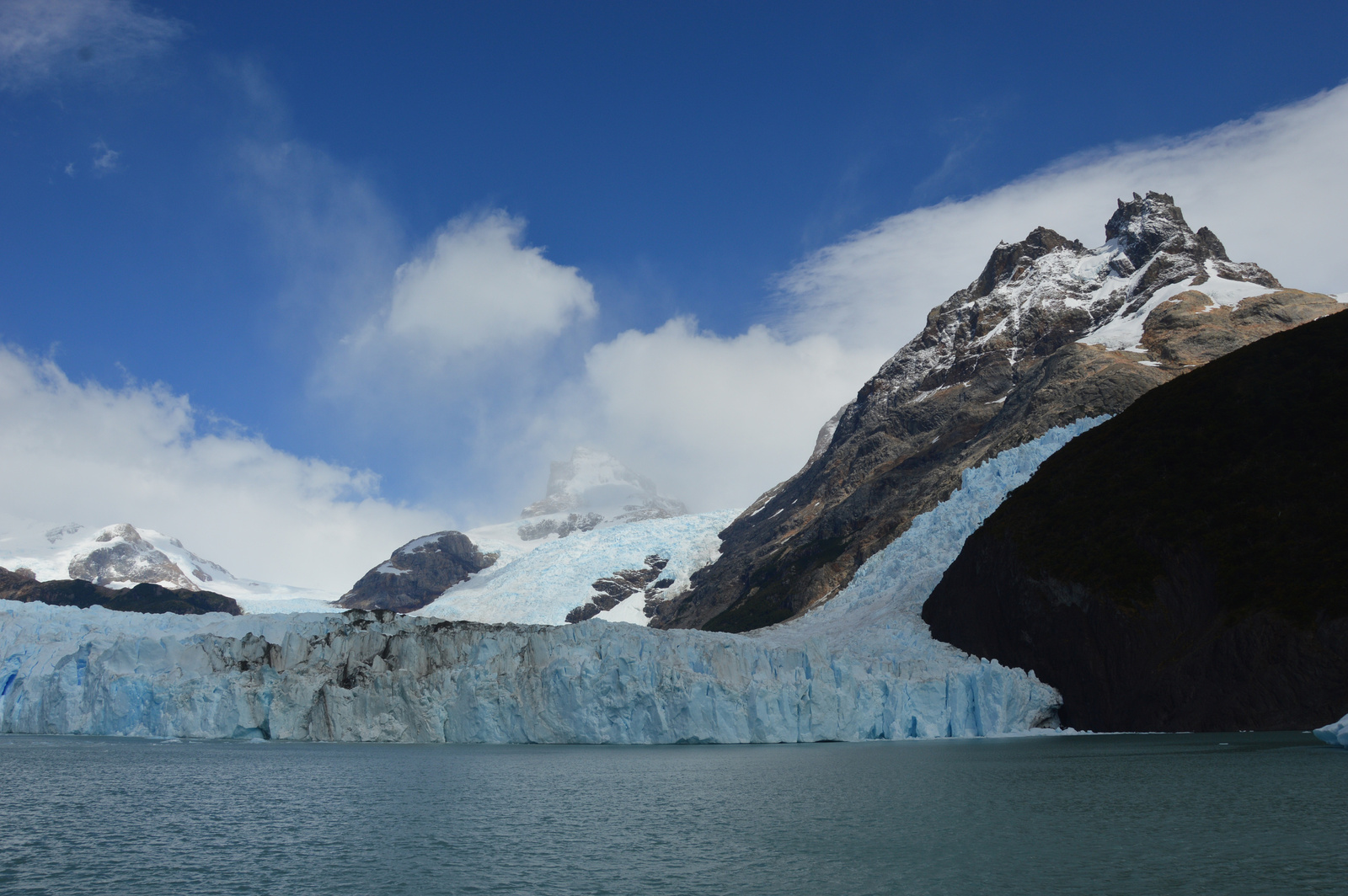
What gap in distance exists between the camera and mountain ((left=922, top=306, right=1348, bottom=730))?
122 ft

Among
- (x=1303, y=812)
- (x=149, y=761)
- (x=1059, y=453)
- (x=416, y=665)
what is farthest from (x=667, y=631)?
(x=1303, y=812)

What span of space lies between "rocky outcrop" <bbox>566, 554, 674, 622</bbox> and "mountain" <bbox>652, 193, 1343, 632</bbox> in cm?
968

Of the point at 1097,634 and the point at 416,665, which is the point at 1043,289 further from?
the point at 416,665

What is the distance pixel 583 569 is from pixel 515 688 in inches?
4882

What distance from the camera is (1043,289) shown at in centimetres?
13162

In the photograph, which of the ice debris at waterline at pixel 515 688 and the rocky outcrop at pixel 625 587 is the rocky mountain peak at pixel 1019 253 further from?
the ice debris at waterline at pixel 515 688

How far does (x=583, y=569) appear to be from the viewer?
556ft

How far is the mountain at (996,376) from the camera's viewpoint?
86938mm

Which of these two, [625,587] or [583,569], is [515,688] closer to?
[625,587]

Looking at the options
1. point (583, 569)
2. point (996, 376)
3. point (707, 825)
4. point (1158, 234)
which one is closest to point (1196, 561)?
point (707, 825)

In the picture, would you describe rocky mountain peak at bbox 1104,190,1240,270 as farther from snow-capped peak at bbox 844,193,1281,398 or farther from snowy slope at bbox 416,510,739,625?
snowy slope at bbox 416,510,739,625

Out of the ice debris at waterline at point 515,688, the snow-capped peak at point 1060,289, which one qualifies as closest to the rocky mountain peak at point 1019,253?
the snow-capped peak at point 1060,289

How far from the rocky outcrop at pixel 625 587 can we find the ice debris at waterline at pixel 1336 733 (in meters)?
129

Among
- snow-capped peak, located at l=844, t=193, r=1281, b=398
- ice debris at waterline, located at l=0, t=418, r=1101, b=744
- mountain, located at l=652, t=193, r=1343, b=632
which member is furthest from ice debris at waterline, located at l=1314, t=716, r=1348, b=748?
snow-capped peak, located at l=844, t=193, r=1281, b=398
